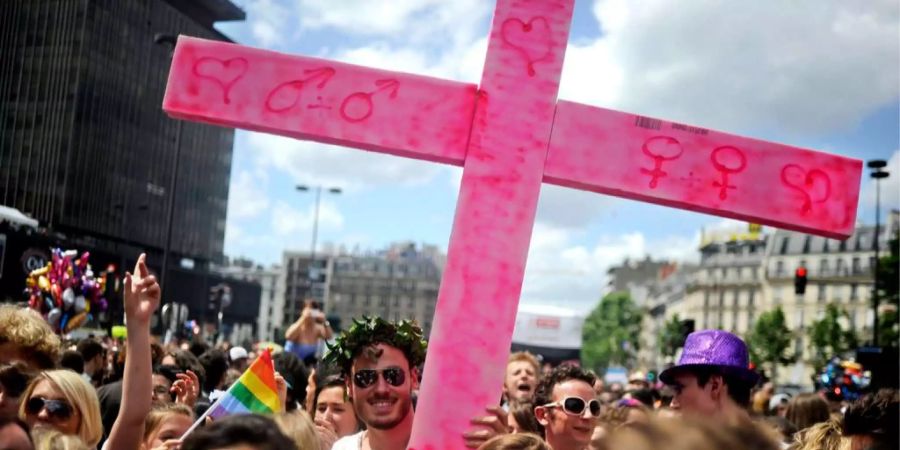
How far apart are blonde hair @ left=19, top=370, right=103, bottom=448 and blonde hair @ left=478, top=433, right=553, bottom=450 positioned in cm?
184

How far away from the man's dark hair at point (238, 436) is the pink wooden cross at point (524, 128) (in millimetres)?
1297

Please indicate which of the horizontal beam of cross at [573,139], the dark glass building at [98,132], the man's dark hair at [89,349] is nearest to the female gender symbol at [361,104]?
the horizontal beam of cross at [573,139]

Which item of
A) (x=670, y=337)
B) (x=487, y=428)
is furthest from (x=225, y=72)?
(x=670, y=337)

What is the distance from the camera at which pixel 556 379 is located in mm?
4461

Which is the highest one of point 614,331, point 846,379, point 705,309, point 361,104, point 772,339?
point 361,104

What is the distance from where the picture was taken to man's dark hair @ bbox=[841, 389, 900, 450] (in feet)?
10.4

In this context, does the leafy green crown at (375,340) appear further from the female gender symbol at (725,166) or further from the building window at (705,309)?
the building window at (705,309)

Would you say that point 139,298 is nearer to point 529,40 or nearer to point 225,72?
point 225,72

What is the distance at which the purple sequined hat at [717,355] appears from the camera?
3.84 metres

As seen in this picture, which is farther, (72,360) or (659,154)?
(72,360)

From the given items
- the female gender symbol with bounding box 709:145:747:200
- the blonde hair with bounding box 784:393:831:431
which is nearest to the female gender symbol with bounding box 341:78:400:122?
the female gender symbol with bounding box 709:145:747:200

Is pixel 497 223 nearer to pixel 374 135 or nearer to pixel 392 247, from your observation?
pixel 374 135

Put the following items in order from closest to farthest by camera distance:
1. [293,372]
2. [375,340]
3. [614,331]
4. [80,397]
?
[375,340] < [80,397] < [293,372] < [614,331]

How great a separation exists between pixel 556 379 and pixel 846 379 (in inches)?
414
